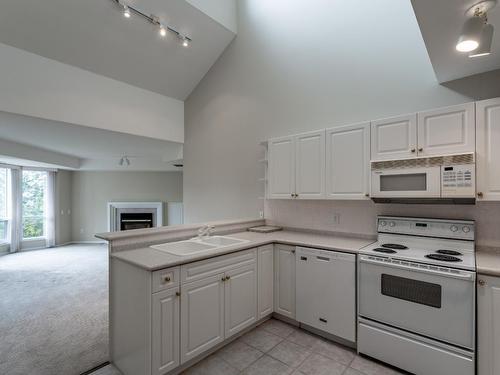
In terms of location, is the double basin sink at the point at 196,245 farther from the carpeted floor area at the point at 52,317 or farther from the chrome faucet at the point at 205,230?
the carpeted floor area at the point at 52,317

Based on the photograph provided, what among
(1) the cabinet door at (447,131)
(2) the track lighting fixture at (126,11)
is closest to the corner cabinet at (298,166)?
(1) the cabinet door at (447,131)

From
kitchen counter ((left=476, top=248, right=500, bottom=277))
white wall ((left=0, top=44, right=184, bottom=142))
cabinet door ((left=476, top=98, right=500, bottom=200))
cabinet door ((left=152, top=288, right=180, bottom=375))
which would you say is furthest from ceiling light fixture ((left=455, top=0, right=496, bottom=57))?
white wall ((left=0, top=44, right=184, bottom=142))

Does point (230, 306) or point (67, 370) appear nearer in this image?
point (67, 370)

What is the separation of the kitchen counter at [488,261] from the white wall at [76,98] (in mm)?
4391

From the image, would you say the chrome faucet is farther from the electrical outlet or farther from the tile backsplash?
the electrical outlet

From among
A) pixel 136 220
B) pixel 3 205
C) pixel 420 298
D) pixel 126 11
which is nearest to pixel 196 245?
pixel 420 298

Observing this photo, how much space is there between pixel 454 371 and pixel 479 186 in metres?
1.35

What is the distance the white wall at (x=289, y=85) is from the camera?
2.72m

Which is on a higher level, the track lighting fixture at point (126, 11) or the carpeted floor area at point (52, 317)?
the track lighting fixture at point (126, 11)

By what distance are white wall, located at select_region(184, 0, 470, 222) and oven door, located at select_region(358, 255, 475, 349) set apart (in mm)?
1582

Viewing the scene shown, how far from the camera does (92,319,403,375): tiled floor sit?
213cm

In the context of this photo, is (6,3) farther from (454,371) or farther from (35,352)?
(454,371)

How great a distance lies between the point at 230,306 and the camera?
7.99 ft

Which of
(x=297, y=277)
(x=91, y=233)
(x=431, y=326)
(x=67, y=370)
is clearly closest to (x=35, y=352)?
(x=67, y=370)
